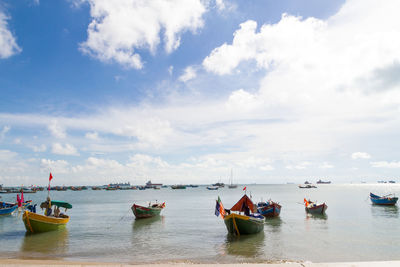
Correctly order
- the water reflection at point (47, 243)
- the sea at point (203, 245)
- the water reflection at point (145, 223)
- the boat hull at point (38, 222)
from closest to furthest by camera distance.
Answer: the sea at point (203, 245) < the water reflection at point (47, 243) < the boat hull at point (38, 222) < the water reflection at point (145, 223)

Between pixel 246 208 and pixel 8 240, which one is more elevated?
pixel 246 208

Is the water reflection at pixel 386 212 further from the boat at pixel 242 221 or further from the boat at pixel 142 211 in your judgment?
the boat at pixel 142 211

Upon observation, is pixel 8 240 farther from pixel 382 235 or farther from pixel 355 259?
pixel 382 235

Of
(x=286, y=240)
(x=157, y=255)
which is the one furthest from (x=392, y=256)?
(x=157, y=255)

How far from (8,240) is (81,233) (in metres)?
5.88

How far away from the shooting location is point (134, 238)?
24.1 meters

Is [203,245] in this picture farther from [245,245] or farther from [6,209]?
[6,209]

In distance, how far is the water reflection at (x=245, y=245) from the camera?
17.9 metres

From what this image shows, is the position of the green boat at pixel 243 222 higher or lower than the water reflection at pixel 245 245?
higher

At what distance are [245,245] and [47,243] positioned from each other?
15441mm

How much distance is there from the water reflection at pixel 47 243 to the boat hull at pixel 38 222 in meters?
0.54

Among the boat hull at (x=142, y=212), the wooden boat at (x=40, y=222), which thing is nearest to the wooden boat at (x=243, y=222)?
the wooden boat at (x=40, y=222)

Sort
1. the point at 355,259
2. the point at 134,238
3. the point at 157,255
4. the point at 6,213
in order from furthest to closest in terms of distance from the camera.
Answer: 1. the point at 6,213
2. the point at 134,238
3. the point at 157,255
4. the point at 355,259

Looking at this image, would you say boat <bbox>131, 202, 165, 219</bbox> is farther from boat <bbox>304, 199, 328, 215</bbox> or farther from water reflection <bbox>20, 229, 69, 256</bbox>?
boat <bbox>304, 199, 328, 215</bbox>
